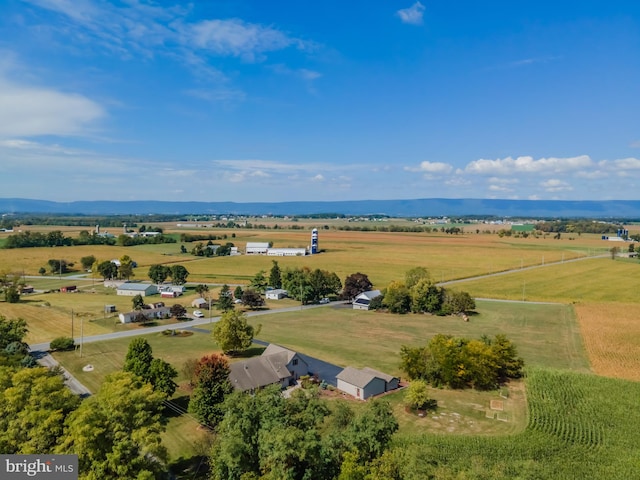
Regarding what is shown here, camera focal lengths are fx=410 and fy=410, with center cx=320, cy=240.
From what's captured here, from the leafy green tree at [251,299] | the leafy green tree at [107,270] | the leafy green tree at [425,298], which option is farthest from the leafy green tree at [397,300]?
the leafy green tree at [107,270]

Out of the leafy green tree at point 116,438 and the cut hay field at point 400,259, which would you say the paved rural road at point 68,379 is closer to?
the leafy green tree at point 116,438

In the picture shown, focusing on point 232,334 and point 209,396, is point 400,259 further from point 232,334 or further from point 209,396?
point 209,396

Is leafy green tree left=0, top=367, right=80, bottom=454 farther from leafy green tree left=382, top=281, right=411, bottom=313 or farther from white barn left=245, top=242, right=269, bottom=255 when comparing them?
white barn left=245, top=242, right=269, bottom=255

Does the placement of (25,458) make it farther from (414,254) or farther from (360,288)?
A: (414,254)

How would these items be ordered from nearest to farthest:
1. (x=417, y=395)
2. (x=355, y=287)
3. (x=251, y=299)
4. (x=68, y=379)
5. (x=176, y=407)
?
(x=417, y=395) < (x=176, y=407) < (x=68, y=379) < (x=251, y=299) < (x=355, y=287)

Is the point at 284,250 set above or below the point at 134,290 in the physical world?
above

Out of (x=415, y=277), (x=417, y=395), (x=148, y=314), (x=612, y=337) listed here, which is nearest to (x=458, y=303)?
(x=415, y=277)
